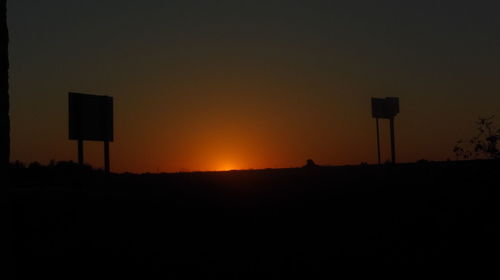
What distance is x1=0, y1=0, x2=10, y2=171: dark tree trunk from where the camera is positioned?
7.01m

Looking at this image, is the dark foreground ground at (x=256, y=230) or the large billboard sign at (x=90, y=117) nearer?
the dark foreground ground at (x=256, y=230)

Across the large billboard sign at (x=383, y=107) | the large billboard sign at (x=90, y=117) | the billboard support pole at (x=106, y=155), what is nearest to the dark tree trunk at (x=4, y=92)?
the large billboard sign at (x=90, y=117)

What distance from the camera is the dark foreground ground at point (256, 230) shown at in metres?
9.55

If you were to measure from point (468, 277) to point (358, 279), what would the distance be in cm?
143

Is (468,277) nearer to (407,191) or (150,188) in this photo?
(407,191)

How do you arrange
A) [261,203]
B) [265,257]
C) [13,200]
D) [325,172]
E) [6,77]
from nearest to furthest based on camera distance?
[6,77], [265,257], [13,200], [261,203], [325,172]

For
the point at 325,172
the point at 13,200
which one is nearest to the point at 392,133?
the point at 325,172

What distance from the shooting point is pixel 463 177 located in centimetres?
1520

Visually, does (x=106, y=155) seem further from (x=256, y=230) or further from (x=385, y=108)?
(x=385, y=108)

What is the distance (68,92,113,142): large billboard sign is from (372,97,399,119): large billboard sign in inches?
445

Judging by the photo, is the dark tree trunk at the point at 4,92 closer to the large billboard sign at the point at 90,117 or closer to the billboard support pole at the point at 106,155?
the large billboard sign at the point at 90,117

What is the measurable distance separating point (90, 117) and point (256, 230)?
722 centimetres

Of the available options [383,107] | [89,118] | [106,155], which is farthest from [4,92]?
[383,107]

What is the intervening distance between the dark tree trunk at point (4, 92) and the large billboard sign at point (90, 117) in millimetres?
9241
